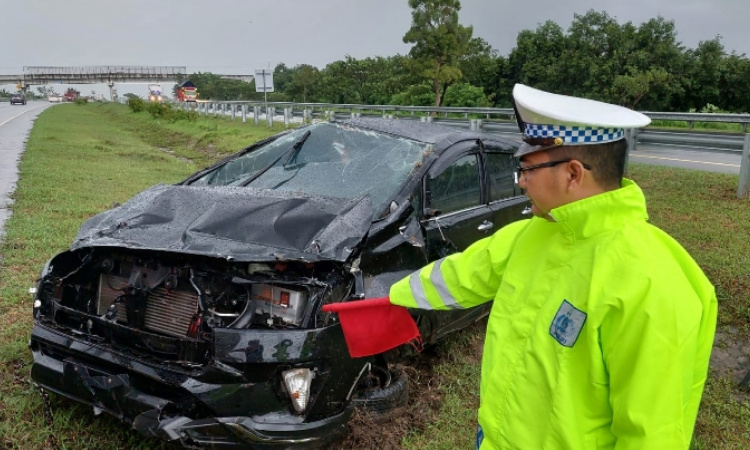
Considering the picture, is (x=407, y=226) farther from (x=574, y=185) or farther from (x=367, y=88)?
(x=367, y=88)

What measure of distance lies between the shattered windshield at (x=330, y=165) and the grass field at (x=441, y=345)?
4.00 ft

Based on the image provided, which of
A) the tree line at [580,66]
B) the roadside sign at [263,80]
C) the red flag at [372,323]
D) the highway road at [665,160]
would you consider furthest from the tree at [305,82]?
the red flag at [372,323]

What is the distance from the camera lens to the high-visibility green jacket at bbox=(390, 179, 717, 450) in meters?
1.18

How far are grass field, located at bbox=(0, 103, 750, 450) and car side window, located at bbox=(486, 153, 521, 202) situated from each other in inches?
41.8

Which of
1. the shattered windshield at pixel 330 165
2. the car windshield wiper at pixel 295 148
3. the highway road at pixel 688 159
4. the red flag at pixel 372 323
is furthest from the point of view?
the highway road at pixel 688 159

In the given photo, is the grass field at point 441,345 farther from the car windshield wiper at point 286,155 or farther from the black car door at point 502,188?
the car windshield wiper at point 286,155

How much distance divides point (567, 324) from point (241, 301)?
69.4 inches

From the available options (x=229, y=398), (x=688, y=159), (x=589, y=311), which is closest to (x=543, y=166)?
(x=589, y=311)

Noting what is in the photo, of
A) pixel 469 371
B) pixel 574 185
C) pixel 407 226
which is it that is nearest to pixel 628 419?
pixel 574 185

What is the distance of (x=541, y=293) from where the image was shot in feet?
4.67

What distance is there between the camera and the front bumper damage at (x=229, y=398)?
236 centimetres

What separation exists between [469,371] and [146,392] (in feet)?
6.51

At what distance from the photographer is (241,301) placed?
269cm

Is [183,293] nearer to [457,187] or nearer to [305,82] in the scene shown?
[457,187]
